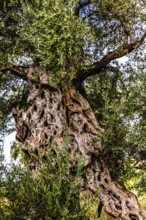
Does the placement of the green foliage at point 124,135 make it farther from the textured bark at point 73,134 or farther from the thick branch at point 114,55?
the thick branch at point 114,55

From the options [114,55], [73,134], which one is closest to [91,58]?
[114,55]

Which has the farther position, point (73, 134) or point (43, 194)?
point (73, 134)

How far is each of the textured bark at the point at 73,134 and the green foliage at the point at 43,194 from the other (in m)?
1.39

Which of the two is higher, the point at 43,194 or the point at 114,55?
the point at 114,55

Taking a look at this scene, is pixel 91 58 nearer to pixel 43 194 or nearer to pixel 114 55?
pixel 114 55

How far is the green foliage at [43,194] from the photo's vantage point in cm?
1133

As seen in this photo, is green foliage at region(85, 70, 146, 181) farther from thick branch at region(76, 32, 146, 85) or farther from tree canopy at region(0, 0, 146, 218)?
thick branch at region(76, 32, 146, 85)

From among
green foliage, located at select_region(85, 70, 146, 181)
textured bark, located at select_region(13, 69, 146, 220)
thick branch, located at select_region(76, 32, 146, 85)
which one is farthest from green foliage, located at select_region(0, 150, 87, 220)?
thick branch, located at select_region(76, 32, 146, 85)

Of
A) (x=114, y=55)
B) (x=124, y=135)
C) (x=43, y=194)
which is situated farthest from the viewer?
(x=114, y=55)

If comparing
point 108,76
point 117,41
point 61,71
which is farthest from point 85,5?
point 61,71

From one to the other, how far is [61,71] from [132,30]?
17.6ft

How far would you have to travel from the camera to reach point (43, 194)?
451 inches

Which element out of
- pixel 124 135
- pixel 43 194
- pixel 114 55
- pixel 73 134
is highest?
pixel 114 55

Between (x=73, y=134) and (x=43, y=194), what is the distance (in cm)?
455
